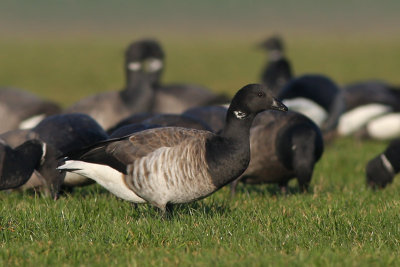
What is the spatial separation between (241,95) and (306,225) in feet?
5.75

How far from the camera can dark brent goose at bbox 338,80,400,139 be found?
19.6 metres

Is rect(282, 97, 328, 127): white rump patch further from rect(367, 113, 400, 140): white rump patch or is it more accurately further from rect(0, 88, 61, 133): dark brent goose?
rect(0, 88, 61, 133): dark brent goose

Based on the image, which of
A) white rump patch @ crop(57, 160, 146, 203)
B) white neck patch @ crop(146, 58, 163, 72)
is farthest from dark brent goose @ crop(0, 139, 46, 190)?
white neck patch @ crop(146, 58, 163, 72)

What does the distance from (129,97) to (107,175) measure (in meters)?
8.73

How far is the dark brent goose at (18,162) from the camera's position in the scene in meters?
9.05

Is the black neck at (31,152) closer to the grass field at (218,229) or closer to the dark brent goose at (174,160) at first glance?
the grass field at (218,229)

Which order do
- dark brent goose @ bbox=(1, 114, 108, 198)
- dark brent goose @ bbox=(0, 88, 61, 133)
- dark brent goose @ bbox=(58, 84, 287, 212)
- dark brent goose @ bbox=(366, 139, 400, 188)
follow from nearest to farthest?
dark brent goose @ bbox=(58, 84, 287, 212) < dark brent goose @ bbox=(1, 114, 108, 198) < dark brent goose @ bbox=(366, 139, 400, 188) < dark brent goose @ bbox=(0, 88, 61, 133)

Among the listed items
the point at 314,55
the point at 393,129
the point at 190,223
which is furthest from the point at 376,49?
the point at 190,223

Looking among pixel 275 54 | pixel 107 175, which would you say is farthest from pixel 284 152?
pixel 275 54

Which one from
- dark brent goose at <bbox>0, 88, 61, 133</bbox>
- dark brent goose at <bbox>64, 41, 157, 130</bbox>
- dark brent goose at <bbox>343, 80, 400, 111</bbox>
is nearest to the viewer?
dark brent goose at <bbox>64, 41, 157, 130</bbox>

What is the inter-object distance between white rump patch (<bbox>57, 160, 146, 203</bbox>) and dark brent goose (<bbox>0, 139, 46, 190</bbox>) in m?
0.98

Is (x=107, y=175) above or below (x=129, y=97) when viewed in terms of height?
above

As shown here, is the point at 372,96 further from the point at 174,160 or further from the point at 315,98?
the point at 174,160

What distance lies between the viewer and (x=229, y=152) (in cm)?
812
